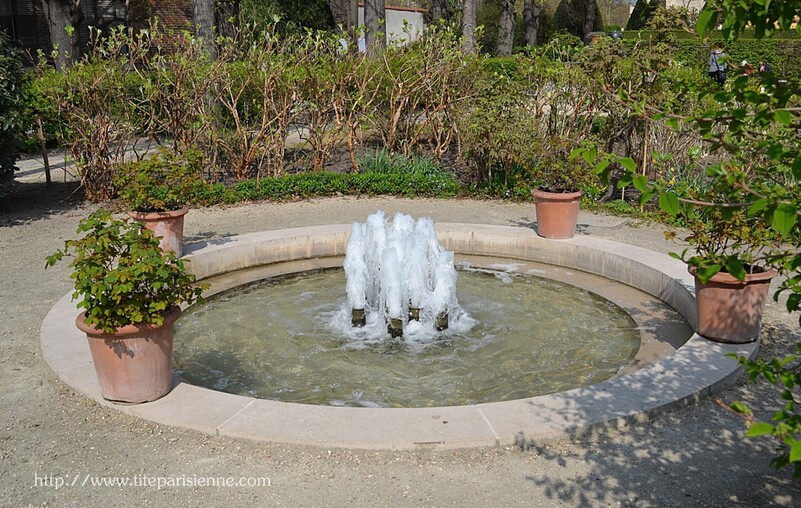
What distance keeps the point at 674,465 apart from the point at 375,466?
1.58 metres

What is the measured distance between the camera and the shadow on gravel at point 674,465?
3.75 metres

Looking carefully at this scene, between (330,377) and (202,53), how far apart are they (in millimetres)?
7509

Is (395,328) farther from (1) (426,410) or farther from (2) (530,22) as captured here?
(2) (530,22)

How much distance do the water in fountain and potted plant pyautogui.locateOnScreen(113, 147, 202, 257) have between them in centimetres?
192

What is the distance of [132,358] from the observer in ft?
14.9

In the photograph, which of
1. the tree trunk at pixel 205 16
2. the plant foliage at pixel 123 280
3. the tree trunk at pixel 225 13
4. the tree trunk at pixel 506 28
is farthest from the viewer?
the tree trunk at pixel 506 28

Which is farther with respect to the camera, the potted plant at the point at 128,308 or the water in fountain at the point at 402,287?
the water in fountain at the point at 402,287

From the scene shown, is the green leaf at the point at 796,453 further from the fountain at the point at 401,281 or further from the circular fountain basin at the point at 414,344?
the fountain at the point at 401,281

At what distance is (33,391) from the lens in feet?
16.6

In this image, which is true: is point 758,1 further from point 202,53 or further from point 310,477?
point 202,53

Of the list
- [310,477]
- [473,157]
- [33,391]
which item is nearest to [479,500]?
Answer: [310,477]

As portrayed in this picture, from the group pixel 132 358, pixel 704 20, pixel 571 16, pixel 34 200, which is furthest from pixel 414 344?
pixel 571 16

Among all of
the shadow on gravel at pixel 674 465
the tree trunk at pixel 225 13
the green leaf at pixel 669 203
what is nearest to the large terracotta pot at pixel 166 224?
the shadow on gravel at pixel 674 465

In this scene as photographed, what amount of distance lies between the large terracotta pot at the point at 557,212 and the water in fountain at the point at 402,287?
5.86 ft
